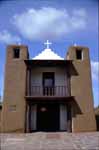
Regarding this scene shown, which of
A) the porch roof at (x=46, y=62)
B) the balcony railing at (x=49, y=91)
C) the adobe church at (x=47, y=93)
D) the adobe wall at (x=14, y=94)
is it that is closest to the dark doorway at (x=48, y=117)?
the adobe church at (x=47, y=93)

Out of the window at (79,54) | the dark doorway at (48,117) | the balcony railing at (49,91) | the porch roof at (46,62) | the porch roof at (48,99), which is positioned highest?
the window at (79,54)

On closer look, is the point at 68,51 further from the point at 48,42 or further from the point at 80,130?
the point at 80,130

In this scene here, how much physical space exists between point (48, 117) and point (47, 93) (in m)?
1.90

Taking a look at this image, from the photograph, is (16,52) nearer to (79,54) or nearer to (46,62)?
(46,62)

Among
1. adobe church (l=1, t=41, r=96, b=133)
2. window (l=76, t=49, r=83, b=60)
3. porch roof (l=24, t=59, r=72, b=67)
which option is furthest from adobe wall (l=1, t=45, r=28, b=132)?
window (l=76, t=49, r=83, b=60)

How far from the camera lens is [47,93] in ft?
64.0

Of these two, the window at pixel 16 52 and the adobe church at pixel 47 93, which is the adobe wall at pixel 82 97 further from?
the window at pixel 16 52

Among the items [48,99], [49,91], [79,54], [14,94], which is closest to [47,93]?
[49,91]

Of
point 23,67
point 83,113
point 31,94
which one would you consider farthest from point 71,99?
point 23,67

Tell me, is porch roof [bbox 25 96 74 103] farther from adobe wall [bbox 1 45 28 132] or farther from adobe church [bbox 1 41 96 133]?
adobe wall [bbox 1 45 28 132]

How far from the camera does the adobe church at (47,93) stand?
1802 cm

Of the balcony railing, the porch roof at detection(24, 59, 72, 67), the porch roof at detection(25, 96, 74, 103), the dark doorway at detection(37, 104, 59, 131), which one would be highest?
the porch roof at detection(24, 59, 72, 67)

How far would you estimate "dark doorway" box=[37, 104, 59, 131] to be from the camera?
63.2 ft

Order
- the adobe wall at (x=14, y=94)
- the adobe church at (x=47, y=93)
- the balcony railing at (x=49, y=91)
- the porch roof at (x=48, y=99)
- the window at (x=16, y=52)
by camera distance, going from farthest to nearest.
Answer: the window at (x=16, y=52) < the balcony railing at (x=49, y=91) < the porch roof at (x=48, y=99) < the adobe church at (x=47, y=93) < the adobe wall at (x=14, y=94)
